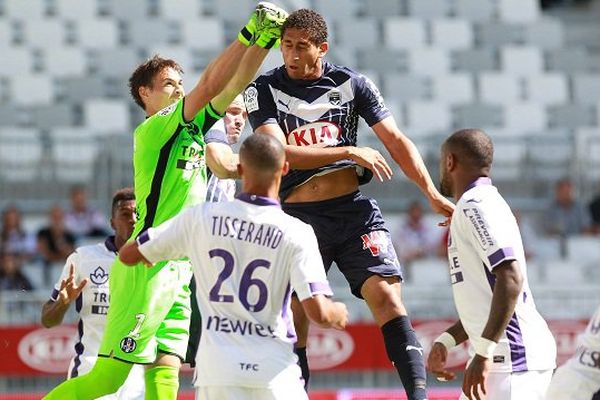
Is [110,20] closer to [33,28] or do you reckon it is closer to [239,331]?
[33,28]

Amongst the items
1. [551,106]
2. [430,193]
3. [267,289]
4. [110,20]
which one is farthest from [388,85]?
[267,289]

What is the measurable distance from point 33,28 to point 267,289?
13.5 meters

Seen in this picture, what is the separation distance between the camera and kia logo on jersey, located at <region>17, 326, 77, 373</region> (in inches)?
516

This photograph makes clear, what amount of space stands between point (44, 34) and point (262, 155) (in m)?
13.3

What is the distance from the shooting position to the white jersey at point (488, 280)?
19.9 feet

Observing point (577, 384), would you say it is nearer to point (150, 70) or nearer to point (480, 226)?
point (480, 226)

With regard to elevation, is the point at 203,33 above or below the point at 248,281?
above

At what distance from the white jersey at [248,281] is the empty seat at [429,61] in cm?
1328

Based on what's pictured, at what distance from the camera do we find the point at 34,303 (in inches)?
530

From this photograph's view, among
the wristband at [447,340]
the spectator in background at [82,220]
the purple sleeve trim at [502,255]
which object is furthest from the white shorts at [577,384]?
the spectator in background at [82,220]

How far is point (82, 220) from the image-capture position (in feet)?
48.9

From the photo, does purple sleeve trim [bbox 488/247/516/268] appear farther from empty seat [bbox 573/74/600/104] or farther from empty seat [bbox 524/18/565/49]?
empty seat [bbox 524/18/565/49]

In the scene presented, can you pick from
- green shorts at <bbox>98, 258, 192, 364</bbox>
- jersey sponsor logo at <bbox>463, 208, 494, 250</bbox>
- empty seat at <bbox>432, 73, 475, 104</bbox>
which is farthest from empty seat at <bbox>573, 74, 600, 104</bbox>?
jersey sponsor logo at <bbox>463, 208, 494, 250</bbox>

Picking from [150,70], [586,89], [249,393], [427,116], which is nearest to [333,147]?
[150,70]
